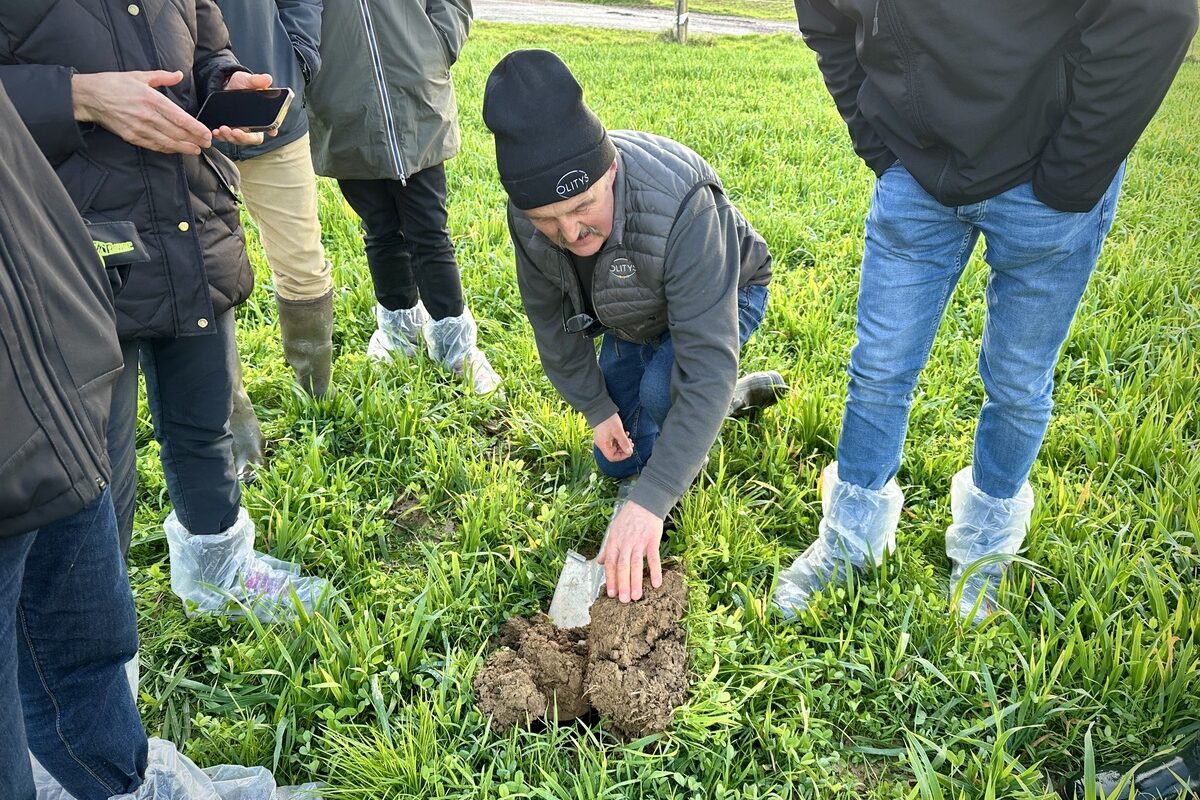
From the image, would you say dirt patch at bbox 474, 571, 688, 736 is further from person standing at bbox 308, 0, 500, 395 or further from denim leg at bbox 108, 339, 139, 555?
person standing at bbox 308, 0, 500, 395

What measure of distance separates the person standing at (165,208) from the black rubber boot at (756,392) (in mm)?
1594

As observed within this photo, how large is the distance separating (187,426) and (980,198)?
197cm

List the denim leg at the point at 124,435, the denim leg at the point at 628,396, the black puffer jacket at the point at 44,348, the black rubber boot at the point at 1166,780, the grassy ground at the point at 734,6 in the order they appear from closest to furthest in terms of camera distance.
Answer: the black puffer jacket at the point at 44,348 < the black rubber boot at the point at 1166,780 < the denim leg at the point at 124,435 < the denim leg at the point at 628,396 < the grassy ground at the point at 734,6

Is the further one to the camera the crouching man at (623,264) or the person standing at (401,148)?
the person standing at (401,148)

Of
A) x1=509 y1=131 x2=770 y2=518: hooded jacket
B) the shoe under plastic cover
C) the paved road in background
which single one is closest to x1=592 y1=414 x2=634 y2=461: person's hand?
x1=509 y1=131 x2=770 y2=518: hooded jacket

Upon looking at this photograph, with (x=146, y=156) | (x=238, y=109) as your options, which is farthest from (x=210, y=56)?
(x=146, y=156)

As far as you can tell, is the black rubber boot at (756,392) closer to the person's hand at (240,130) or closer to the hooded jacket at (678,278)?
the hooded jacket at (678,278)

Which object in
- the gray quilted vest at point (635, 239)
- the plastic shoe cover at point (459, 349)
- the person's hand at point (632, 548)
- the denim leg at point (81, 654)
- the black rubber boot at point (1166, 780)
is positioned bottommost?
the plastic shoe cover at point (459, 349)

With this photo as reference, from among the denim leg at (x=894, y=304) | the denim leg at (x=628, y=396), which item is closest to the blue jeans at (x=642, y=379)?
the denim leg at (x=628, y=396)

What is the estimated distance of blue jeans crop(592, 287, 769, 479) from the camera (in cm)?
263

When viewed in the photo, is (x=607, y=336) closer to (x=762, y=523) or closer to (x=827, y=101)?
(x=762, y=523)

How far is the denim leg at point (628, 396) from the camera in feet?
9.23

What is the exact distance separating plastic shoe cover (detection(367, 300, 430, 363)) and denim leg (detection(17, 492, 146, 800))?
80.2 inches

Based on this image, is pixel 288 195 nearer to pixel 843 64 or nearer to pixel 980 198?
pixel 843 64
